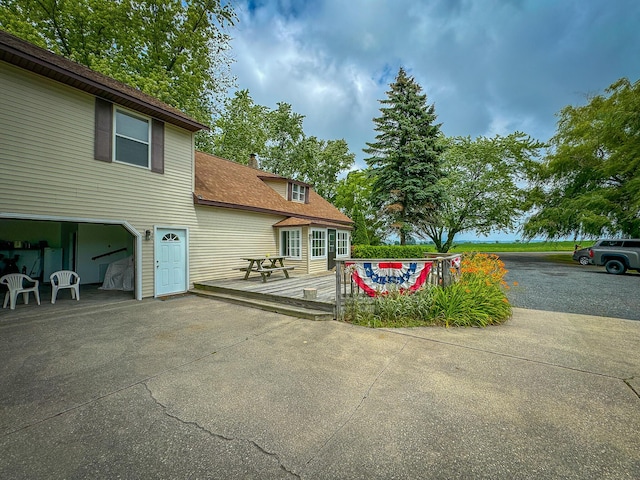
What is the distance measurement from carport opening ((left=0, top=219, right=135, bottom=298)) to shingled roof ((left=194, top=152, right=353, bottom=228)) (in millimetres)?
3235

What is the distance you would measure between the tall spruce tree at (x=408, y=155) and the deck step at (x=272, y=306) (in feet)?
37.0

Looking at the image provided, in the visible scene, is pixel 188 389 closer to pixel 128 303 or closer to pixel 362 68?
pixel 128 303

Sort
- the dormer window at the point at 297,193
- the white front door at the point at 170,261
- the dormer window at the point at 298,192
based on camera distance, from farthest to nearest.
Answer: the dormer window at the point at 297,193 → the dormer window at the point at 298,192 → the white front door at the point at 170,261

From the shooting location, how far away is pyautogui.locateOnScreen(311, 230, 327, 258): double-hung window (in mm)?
11625

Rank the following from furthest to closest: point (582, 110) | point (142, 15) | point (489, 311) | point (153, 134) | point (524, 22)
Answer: point (582, 110) → point (142, 15) → point (524, 22) → point (153, 134) → point (489, 311)

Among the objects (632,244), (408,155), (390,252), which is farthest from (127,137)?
(632,244)

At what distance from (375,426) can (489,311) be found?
4287 mm

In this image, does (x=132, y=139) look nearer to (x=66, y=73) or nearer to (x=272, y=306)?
(x=66, y=73)

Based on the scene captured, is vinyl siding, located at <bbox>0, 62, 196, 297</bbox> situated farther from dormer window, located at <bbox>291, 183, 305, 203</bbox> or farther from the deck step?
dormer window, located at <bbox>291, 183, 305, 203</bbox>

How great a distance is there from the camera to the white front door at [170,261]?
7.75 m

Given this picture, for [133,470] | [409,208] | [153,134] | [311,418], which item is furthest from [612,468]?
[409,208]

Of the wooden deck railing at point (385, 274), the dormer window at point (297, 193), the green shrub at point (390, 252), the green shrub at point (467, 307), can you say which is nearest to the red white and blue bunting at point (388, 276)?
the wooden deck railing at point (385, 274)

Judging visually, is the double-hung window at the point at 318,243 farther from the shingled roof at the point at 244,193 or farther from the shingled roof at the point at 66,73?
the shingled roof at the point at 66,73

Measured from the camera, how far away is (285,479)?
1.74 m
